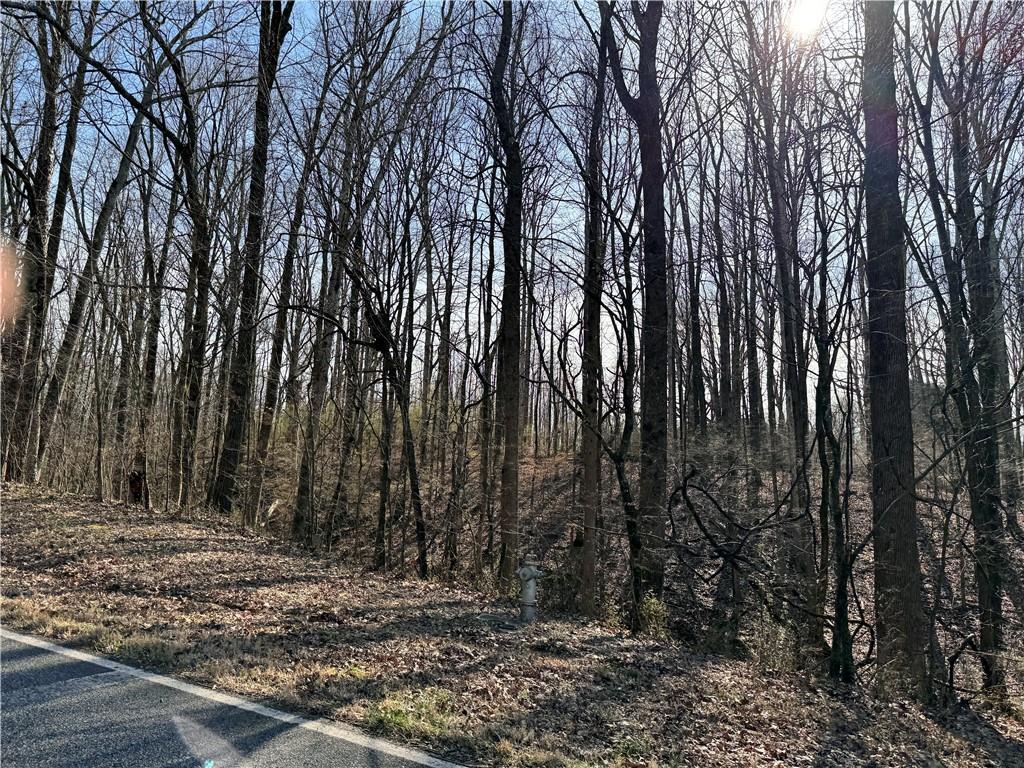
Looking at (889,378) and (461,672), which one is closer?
(461,672)

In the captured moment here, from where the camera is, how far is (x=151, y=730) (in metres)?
3.44

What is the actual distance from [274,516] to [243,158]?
10.2m

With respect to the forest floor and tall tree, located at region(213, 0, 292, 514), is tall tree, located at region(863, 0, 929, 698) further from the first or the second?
tall tree, located at region(213, 0, 292, 514)

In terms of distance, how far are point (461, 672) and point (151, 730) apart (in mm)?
2089

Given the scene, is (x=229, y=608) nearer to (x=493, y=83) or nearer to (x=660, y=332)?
(x=660, y=332)

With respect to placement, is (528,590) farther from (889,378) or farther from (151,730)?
(889,378)

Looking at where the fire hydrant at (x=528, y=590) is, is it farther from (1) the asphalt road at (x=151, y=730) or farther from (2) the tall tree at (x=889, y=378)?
(2) the tall tree at (x=889, y=378)

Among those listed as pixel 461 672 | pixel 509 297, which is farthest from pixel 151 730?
pixel 509 297

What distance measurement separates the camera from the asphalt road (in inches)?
125

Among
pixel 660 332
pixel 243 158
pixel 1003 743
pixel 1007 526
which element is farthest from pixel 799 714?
pixel 243 158

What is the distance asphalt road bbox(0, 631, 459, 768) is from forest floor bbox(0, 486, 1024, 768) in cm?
20

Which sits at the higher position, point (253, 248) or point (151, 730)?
point (253, 248)

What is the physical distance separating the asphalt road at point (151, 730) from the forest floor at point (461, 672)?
20 centimetres

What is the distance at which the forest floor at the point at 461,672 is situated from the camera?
3.83 metres
